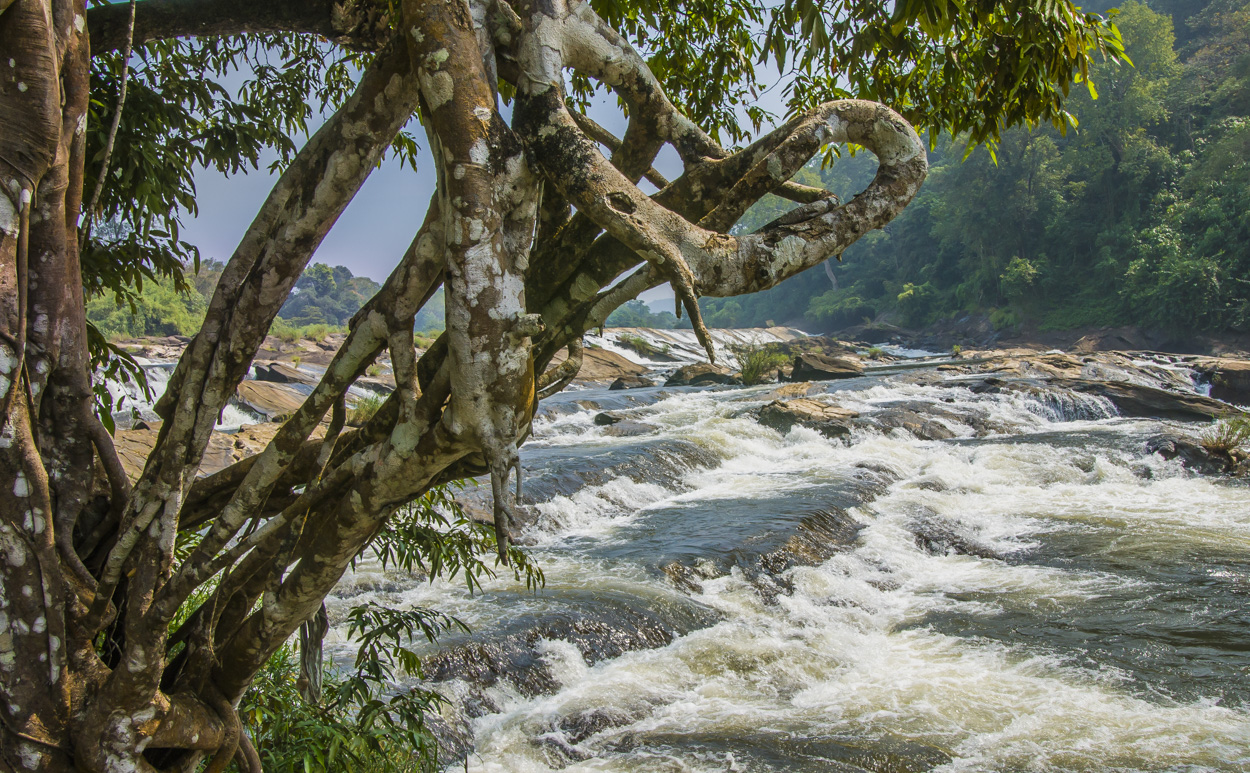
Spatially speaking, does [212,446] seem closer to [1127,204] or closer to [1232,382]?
[1232,382]

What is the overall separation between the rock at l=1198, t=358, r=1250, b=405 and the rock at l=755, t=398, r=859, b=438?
10990 mm

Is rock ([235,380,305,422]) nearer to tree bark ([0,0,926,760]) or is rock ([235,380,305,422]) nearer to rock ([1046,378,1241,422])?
tree bark ([0,0,926,760])

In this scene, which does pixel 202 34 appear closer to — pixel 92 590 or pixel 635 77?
pixel 635 77

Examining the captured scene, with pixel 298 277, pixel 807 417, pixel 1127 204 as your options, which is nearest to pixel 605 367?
pixel 807 417

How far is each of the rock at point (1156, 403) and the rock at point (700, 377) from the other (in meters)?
7.89

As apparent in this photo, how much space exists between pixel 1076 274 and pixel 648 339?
20474mm

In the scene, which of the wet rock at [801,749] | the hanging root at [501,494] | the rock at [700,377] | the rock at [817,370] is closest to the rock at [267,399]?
the rock at [700,377]

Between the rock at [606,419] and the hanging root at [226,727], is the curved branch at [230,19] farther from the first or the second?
the rock at [606,419]

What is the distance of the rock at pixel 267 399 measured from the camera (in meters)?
14.6

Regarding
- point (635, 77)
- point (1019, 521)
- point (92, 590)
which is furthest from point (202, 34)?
point (1019, 521)

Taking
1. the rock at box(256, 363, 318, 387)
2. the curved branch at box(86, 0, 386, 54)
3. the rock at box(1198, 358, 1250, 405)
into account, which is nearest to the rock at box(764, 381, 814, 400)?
the rock at box(1198, 358, 1250, 405)

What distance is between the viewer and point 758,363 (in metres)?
20.4

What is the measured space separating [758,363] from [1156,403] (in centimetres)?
850

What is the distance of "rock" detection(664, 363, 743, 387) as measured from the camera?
821 inches
